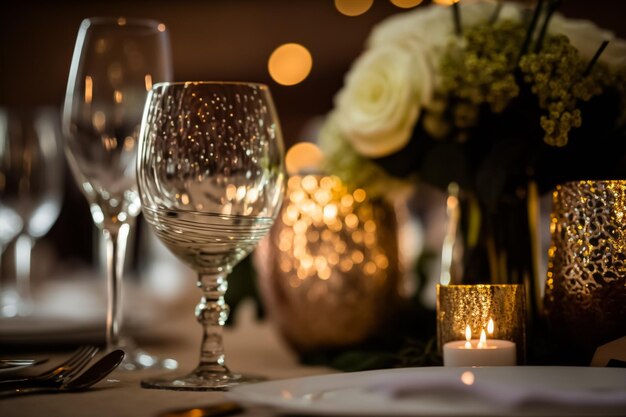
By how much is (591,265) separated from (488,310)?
3.6 inches

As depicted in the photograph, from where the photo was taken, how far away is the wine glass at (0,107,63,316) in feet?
4.27

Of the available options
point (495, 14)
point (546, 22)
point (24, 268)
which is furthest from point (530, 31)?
point (24, 268)

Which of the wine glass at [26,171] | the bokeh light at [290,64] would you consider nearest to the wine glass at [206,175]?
the wine glass at [26,171]

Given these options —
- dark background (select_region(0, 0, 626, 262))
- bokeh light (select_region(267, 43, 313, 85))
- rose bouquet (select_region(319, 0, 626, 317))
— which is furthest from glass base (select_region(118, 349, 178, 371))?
bokeh light (select_region(267, 43, 313, 85))

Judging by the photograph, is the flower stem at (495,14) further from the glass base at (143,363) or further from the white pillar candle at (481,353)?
the glass base at (143,363)

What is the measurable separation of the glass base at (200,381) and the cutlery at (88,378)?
1.7 inches

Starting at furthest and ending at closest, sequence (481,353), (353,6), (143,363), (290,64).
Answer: (290,64) < (353,6) < (143,363) < (481,353)

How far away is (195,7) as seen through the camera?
17.0 feet

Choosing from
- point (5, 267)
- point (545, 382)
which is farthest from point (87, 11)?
point (545, 382)

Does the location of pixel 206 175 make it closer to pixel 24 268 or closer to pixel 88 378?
pixel 88 378

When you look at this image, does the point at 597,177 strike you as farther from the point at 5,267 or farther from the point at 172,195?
the point at 5,267

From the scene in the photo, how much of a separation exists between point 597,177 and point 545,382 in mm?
318

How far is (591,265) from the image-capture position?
2.16 feet

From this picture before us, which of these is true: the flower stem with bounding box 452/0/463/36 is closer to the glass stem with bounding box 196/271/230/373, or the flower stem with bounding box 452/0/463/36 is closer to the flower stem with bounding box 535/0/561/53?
the flower stem with bounding box 535/0/561/53
